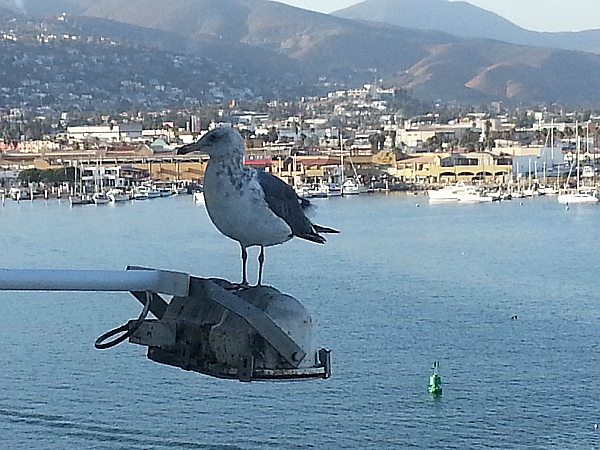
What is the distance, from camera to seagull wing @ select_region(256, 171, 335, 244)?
147 cm

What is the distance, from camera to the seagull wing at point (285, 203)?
1.47 meters

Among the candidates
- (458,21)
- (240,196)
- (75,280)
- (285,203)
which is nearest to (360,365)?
(285,203)

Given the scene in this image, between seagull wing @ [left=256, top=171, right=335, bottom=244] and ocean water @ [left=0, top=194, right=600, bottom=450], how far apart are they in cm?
23

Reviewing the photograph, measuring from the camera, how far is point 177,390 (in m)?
7.91

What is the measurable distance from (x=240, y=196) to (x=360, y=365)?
714cm

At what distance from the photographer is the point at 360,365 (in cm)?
844

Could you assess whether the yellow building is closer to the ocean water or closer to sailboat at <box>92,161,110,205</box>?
sailboat at <box>92,161,110,205</box>

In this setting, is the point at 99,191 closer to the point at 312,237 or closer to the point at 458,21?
the point at 312,237

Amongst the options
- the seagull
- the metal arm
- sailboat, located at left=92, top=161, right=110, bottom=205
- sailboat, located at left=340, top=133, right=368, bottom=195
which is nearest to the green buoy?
the seagull

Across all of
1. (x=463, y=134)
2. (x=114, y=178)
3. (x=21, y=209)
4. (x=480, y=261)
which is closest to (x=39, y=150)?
(x=114, y=178)

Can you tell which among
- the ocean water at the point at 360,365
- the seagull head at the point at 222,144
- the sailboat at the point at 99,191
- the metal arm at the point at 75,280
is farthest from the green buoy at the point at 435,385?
the sailboat at the point at 99,191

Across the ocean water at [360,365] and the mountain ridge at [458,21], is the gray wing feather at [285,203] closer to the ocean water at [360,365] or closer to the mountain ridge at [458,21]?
the ocean water at [360,365]

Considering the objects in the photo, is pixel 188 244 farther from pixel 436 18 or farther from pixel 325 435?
pixel 436 18

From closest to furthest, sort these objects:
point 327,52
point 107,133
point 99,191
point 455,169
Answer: point 99,191 → point 455,169 → point 107,133 → point 327,52
